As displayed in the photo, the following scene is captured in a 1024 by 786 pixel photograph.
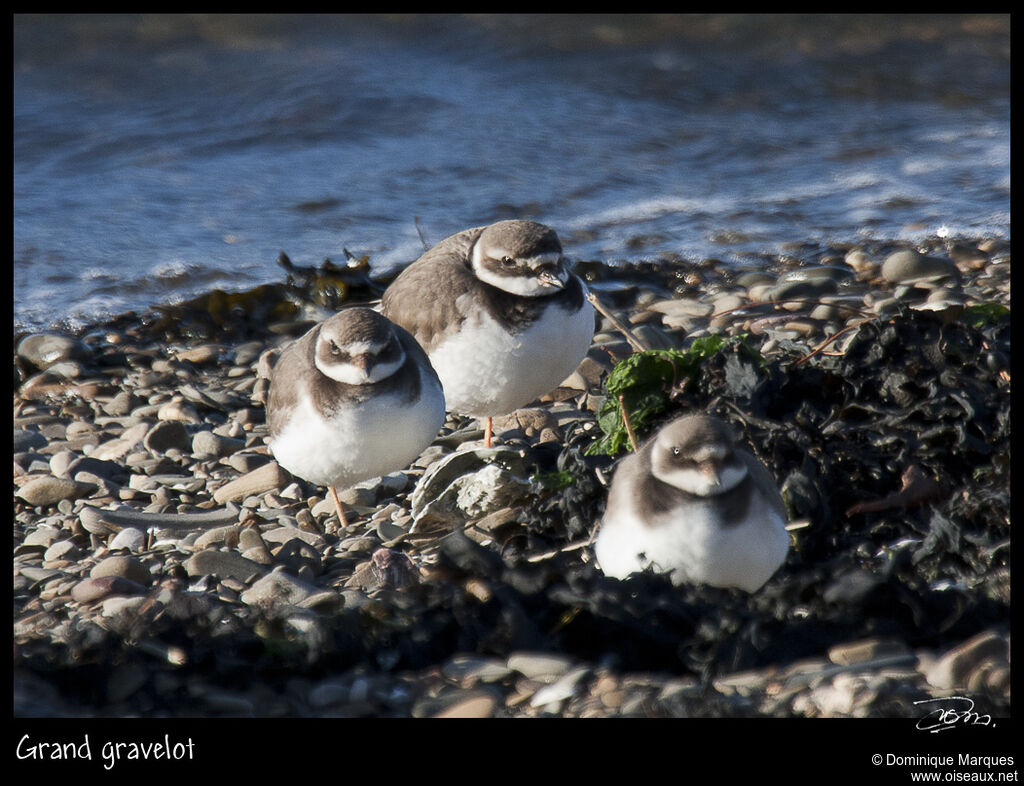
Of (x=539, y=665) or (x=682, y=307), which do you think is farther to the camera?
(x=682, y=307)

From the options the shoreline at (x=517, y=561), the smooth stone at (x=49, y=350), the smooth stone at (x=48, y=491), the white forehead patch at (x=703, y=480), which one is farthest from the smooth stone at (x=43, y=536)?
the white forehead patch at (x=703, y=480)

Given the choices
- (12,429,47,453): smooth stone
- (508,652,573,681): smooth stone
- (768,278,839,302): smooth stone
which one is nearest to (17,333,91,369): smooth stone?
(12,429,47,453): smooth stone

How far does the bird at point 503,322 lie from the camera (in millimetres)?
5258

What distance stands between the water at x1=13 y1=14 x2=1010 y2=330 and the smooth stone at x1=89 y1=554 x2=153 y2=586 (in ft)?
11.9

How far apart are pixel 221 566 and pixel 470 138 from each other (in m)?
7.20

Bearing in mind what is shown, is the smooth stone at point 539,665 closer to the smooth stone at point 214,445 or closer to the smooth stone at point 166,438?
the smooth stone at point 214,445

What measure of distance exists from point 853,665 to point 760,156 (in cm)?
785

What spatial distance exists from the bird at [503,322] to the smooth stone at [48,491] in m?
1.70

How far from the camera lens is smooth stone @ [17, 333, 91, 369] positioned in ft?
22.6

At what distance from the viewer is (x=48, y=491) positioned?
5.22m

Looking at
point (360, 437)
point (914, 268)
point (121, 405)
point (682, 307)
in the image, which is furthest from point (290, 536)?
point (914, 268)

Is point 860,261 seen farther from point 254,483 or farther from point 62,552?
point 62,552
